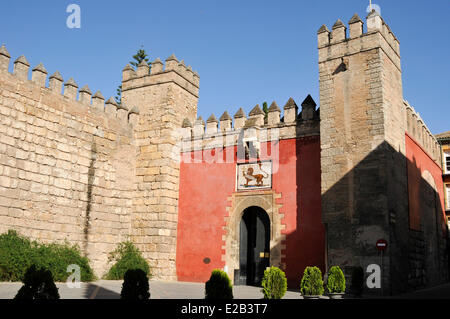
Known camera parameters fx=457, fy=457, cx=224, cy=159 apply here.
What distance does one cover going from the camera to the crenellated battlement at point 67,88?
12.4m

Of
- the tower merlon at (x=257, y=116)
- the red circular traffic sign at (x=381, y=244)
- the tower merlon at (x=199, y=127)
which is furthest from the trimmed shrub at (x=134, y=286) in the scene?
the tower merlon at (x=199, y=127)

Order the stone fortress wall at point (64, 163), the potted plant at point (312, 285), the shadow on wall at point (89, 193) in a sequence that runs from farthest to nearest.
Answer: the shadow on wall at point (89, 193), the stone fortress wall at point (64, 163), the potted plant at point (312, 285)

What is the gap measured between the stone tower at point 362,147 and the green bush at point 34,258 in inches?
273

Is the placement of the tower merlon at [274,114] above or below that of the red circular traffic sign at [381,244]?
above

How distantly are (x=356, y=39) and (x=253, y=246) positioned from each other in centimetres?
681

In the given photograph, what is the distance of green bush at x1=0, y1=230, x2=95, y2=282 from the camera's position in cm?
1093

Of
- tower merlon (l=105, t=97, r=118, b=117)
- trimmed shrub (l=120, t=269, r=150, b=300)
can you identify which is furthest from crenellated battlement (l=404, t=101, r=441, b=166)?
trimmed shrub (l=120, t=269, r=150, b=300)

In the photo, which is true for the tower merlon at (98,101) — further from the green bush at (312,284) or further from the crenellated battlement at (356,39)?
the green bush at (312,284)

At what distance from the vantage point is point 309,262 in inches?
499

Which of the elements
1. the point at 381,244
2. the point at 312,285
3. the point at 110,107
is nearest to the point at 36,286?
the point at 312,285

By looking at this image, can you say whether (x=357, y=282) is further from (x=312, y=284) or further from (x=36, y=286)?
(x=36, y=286)

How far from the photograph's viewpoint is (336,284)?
34.2ft
